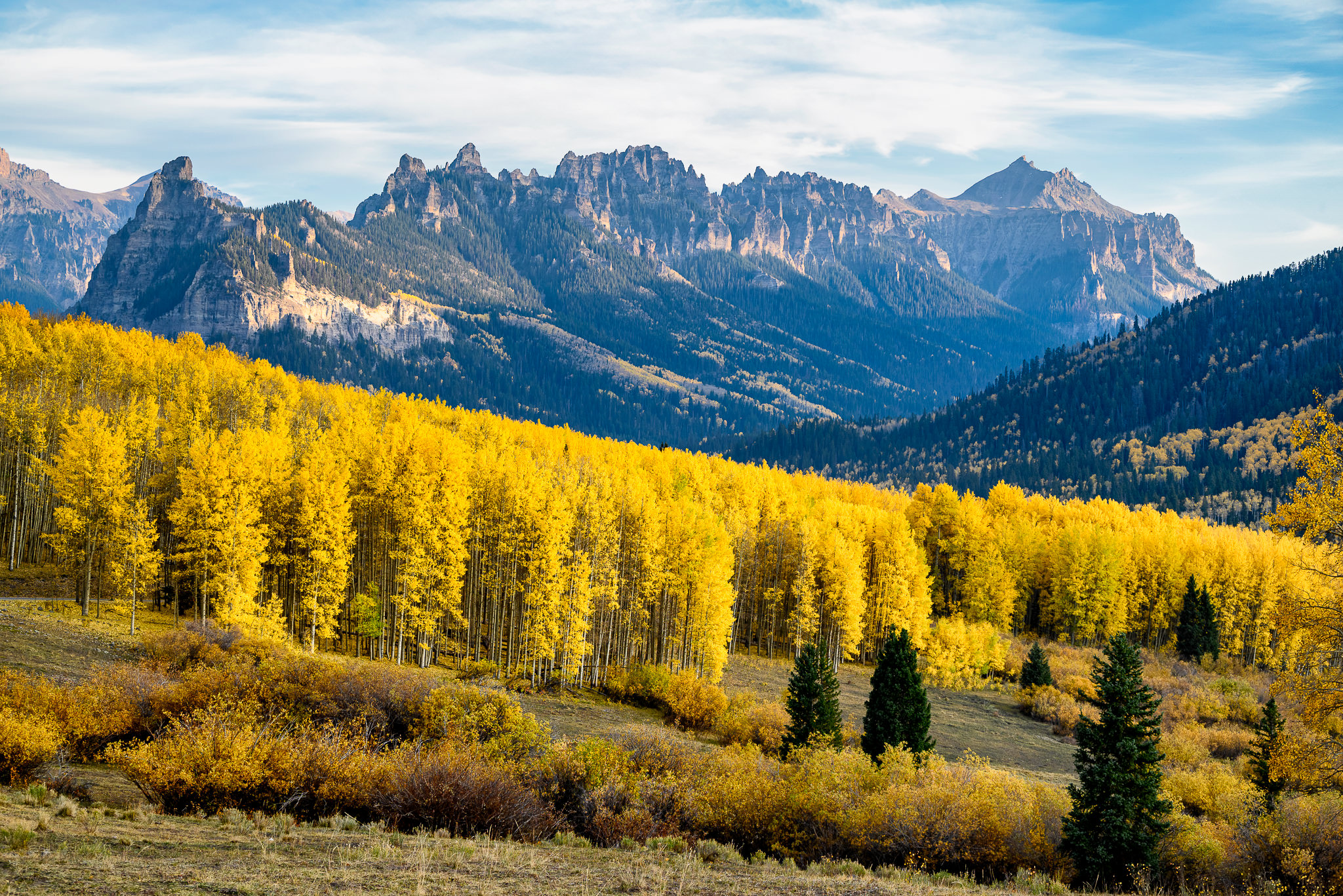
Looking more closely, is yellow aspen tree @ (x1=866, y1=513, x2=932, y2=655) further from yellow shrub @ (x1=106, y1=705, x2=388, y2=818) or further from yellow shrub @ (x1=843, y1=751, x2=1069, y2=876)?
yellow shrub @ (x1=106, y1=705, x2=388, y2=818)

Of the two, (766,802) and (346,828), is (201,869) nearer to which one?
(346,828)

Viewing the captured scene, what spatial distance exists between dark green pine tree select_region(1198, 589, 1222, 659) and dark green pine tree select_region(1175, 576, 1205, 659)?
0.22 ft

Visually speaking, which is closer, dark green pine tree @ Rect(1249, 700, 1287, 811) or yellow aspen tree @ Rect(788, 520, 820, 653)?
dark green pine tree @ Rect(1249, 700, 1287, 811)

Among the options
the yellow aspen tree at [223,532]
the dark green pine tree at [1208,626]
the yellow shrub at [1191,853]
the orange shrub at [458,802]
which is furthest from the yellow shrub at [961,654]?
the orange shrub at [458,802]

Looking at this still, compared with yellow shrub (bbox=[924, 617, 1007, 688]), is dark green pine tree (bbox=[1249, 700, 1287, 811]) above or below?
Answer: above

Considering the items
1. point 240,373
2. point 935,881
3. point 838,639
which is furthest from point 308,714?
point 240,373

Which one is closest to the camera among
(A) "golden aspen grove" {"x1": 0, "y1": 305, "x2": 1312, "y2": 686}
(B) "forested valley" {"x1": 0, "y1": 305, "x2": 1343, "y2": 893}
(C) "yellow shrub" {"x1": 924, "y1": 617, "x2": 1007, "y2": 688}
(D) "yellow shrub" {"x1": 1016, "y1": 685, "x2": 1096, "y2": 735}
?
(B) "forested valley" {"x1": 0, "y1": 305, "x2": 1343, "y2": 893}

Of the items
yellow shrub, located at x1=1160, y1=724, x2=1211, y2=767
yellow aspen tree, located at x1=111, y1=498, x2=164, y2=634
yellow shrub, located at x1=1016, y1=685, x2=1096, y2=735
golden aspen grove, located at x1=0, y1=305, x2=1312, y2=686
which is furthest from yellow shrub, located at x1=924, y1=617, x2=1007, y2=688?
yellow aspen tree, located at x1=111, y1=498, x2=164, y2=634

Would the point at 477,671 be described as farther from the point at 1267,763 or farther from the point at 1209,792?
the point at 1267,763

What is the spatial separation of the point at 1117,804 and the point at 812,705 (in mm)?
14283

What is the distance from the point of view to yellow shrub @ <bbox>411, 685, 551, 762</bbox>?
29078 mm

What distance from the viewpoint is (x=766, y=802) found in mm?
26375

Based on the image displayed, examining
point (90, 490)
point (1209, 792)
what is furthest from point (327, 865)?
point (90, 490)

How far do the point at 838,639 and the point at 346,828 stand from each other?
196ft
